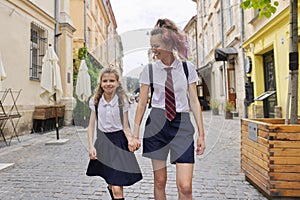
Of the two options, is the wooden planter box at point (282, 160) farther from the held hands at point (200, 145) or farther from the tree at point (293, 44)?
the held hands at point (200, 145)

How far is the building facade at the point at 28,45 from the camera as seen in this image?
632 cm

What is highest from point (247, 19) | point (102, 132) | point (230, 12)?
point (230, 12)

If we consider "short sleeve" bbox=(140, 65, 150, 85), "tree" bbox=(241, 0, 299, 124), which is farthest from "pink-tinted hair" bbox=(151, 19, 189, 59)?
"tree" bbox=(241, 0, 299, 124)

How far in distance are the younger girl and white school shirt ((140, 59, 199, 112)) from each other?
1.15 ft

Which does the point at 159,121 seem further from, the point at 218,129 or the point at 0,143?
the point at 0,143

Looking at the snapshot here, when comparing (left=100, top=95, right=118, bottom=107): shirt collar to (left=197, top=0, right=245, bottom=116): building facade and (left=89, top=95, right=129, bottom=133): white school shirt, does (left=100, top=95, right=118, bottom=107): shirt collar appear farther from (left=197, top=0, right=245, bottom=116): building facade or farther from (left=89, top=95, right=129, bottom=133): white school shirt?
(left=197, top=0, right=245, bottom=116): building facade

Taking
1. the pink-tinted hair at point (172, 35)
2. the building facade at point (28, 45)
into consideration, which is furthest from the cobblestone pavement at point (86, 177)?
the building facade at point (28, 45)

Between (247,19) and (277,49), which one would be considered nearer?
(277,49)

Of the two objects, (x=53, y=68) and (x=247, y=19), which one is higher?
(x=247, y=19)

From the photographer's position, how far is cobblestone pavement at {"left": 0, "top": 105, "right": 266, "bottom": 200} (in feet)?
8.29

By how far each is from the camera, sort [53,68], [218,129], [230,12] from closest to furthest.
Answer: [218,129] < [53,68] < [230,12]

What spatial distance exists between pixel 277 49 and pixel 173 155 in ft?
20.8

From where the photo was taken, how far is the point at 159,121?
157 cm

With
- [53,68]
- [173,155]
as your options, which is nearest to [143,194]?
[173,155]
